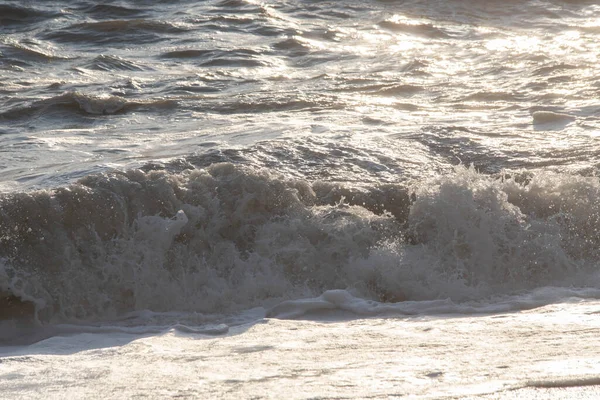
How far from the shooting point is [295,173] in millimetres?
6824

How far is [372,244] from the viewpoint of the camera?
561 cm

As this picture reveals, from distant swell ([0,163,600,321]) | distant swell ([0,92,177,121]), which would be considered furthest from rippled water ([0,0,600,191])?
distant swell ([0,163,600,321])

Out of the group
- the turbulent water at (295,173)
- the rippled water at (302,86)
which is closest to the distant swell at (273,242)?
the turbulent water at (295,173)

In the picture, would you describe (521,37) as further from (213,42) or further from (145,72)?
(145,72)

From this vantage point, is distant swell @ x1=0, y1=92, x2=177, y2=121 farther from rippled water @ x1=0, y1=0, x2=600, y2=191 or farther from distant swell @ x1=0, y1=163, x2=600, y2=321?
distant swell @ x1=0, y1=163, x2=600, y2=321

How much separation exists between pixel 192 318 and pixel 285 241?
103 cm

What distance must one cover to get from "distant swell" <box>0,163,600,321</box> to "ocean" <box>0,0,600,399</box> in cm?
2

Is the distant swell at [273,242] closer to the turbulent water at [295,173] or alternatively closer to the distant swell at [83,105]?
the turbulent water at [295,173]

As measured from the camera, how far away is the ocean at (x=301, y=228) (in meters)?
3.62

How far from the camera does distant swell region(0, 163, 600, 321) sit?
512 cm

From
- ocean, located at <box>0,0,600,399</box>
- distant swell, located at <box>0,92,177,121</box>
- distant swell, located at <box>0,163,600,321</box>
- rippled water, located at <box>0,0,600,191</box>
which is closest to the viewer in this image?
ocean, located at <box>0,0,600,399</box>

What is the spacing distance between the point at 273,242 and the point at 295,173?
1325mm

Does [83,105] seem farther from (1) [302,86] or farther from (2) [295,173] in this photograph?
(2) [295,173]

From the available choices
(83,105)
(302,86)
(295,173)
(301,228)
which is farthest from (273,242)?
(302,86)
